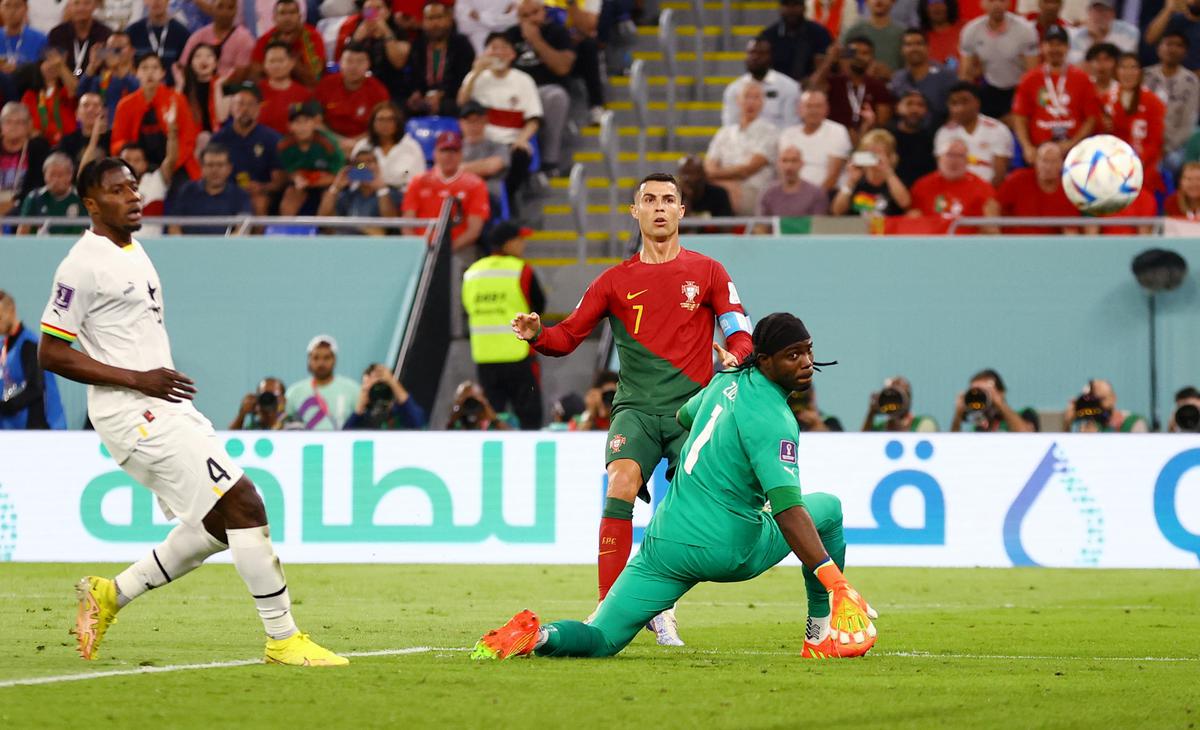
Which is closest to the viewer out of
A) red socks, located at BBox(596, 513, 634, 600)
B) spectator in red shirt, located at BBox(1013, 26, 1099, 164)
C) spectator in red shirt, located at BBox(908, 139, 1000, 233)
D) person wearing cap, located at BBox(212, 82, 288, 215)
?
red socks, located at BBox(596, 513, 634, 600)

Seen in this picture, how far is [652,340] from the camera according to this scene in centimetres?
928

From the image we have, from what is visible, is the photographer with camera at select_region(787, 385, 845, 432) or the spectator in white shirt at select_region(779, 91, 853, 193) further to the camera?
the spectator in white shirt at select_region(779, 91, 853, 193)

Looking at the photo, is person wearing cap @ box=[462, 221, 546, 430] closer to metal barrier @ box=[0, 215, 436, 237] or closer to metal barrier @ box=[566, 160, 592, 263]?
metal barrier @ box=[0, 215, 436, 237]

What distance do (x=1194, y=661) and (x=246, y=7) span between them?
16.1 metres

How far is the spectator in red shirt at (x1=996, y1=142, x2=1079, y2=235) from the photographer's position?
17.9m

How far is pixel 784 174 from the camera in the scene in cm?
1827

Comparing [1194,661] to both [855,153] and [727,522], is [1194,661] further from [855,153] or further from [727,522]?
[855,153]

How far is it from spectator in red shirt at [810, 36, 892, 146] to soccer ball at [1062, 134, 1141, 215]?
3283 millimetres

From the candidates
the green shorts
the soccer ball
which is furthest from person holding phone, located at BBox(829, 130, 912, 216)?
the green shorts

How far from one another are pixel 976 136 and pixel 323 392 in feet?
23.4

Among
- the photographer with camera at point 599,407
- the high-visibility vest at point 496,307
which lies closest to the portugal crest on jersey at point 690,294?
the photographer with camera at point 599,407

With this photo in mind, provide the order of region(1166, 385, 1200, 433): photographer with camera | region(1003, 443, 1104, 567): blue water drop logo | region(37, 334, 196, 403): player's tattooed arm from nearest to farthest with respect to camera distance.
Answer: region(37, 334, 196, 403): player's tattooed arm → region(1003, 443, 1104, 567): blue water drop logo → region(1166, 385, 1200, 433): photographer with camera

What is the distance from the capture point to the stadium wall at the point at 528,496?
15.2 meters

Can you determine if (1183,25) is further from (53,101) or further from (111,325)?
(111,325)
